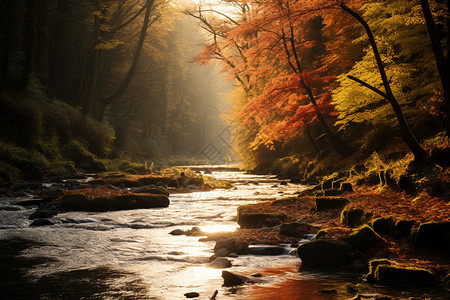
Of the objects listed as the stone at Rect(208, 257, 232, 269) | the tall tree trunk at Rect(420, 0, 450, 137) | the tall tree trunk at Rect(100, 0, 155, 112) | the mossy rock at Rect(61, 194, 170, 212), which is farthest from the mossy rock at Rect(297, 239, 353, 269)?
the tall tree trunk at Rect(100, 0, 155, 112)

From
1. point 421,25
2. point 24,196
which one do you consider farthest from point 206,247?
point 421,25

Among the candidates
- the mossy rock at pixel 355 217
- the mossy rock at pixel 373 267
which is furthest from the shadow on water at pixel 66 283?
the mossy rock at pixel 355 217

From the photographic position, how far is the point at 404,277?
459 centimetres

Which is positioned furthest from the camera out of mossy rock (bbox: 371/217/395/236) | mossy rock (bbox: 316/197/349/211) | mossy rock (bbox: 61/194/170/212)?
mossy rock (bbox: 61/194/170/212)

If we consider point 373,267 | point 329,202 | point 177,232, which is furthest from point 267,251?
point 329,202

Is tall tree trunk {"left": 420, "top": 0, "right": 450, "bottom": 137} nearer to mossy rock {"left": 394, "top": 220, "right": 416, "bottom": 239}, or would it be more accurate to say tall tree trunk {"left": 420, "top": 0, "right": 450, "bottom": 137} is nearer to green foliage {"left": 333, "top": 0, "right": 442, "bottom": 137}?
green foliage {"left": 333, "top": 0, "right": 442, "bottom": 137}

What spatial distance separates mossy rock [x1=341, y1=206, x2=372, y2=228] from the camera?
7.05 meters

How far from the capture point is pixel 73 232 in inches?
310

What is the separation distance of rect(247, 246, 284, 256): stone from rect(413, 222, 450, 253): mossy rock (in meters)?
1.96

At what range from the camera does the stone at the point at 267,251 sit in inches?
249

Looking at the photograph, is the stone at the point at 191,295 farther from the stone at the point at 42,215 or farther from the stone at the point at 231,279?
the stone at the point at 42,215

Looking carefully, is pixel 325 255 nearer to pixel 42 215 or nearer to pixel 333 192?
pixel 333 192

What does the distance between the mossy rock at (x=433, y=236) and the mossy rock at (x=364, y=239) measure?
1.75 ft

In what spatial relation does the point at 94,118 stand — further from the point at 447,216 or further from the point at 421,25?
the point at 447,216
